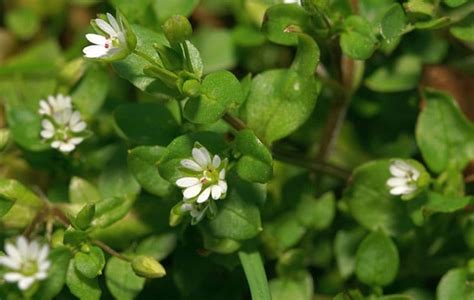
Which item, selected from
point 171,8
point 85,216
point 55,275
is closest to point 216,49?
point 171,8

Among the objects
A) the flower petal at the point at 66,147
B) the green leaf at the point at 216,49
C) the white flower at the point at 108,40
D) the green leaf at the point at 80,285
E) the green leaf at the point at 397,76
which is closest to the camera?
the white flower at the point at 108,40

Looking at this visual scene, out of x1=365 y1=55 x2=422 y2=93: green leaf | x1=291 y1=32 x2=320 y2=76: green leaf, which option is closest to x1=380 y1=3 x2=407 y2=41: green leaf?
x1=291 y1=32 x2=320 y2=76: green leaf

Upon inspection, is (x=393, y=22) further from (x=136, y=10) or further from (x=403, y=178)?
(x=136, y=10)

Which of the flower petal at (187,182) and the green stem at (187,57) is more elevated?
the green stem at (187,57)

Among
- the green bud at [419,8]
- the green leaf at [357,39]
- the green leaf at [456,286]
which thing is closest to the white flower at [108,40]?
the green leaf at [357,39]

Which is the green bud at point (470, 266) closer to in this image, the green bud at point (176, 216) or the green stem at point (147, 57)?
the green bud at point (176, 216)

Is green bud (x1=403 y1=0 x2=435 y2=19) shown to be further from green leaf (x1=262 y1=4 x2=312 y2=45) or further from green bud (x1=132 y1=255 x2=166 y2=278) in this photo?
green bud (x1=132 y1=255 x2=166 y2=278)

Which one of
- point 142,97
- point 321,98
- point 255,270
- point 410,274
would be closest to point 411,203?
point 410,274
